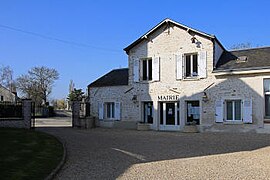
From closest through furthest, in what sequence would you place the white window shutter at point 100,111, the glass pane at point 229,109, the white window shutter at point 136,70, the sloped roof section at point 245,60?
the sloped roof section at point 245,60 → the glass pane at point 229,109 → the white window shutter at point 136,70 → the white window shutter at point 100,111

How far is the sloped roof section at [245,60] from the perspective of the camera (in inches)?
735

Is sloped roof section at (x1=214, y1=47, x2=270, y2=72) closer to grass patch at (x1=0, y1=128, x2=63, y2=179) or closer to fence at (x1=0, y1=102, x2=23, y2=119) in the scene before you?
grass patch at (x1=0, y1=128, x2=63, y2=179)

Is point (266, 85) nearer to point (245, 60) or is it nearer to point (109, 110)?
point (245, 60)

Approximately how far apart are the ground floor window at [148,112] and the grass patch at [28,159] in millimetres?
10599

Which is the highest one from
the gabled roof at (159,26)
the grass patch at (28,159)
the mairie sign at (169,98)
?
the gabled roof at (159,26)

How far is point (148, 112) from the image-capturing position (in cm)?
2277

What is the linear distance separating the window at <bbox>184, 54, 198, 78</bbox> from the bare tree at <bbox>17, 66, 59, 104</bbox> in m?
38.1

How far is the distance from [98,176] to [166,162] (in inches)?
98.2

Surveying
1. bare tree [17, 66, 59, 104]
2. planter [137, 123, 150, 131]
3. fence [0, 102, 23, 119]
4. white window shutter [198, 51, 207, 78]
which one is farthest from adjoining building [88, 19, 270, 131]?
bare tree [17, 66, 59, 104]

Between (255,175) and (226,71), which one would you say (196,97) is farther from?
(255,175)

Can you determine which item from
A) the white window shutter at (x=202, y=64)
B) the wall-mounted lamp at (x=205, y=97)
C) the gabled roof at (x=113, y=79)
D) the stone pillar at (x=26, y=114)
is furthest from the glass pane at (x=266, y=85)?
the stone pillar at (x=26, y=114)

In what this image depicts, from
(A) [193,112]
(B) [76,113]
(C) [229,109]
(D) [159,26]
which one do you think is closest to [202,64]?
(A) [193,112]

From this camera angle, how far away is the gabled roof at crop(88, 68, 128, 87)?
24541 millimetres

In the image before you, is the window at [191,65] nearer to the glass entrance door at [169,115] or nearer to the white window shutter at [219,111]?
the glass entrance door at [169,115]
